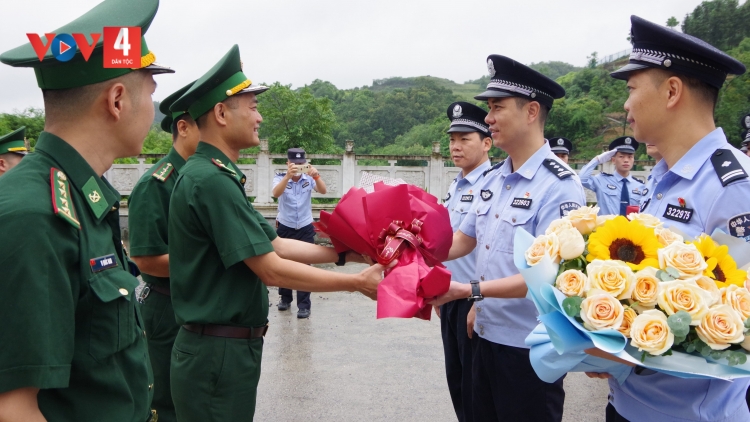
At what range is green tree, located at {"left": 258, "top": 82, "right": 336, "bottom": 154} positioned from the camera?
3077cm

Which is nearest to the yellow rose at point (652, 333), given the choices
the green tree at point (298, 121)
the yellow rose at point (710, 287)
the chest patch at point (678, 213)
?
the yellow rose at point (710, 287)

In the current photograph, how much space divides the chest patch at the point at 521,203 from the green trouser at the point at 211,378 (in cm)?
144

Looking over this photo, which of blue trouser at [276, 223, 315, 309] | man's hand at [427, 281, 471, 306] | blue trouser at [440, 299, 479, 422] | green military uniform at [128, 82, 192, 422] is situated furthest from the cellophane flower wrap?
blue trouser at [276, 223, 315, 309]

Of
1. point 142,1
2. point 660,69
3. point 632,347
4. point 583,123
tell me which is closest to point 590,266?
point 632,347

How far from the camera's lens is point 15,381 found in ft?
3.55

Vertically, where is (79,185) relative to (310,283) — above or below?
above

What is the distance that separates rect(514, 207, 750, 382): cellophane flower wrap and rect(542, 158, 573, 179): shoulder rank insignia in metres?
0.96

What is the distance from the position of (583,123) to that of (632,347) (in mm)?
46526

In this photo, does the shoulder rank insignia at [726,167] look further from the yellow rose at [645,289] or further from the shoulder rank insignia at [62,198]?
the shoulder rank insignia at [62,198]

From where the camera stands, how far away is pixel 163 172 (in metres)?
3.05

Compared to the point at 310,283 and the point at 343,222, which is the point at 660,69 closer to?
the point at 343,222

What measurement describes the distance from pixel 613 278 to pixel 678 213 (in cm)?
55

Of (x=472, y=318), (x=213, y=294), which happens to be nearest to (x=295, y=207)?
(x=472, y=318)

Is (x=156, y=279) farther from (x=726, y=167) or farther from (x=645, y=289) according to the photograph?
(x=726, y=167)
